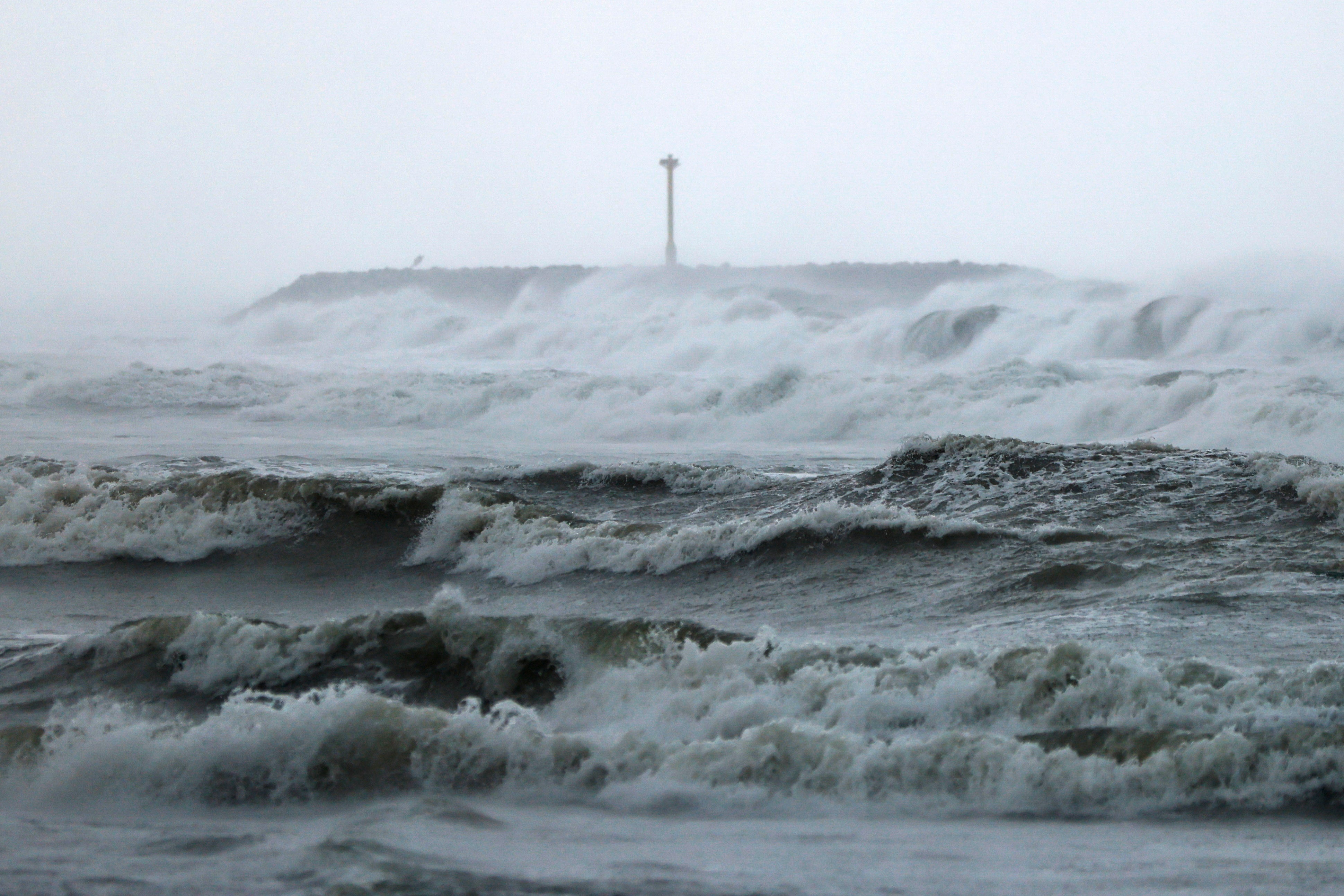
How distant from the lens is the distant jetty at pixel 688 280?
47031 millimetres

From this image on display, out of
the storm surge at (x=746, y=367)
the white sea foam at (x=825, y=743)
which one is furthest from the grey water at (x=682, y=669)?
the storm surge at (x=746, y=367)

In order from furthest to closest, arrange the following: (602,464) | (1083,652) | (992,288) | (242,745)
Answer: (992,288), (602,464), (1083,652), (242,745)

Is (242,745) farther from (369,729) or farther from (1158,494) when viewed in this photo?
(1158,494)

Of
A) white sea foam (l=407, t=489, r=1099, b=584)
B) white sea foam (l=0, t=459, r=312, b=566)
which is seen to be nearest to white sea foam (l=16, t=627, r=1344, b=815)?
white sea foam (l=407, t=489, r=1099, b=584)

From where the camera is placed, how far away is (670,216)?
165ft

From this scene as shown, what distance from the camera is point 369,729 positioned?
14.9ft

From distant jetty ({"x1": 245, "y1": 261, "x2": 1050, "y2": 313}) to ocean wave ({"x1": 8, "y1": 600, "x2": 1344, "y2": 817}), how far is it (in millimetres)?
38189

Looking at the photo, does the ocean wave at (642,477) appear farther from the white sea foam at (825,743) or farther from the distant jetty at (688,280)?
the distant jetty at (688,280)

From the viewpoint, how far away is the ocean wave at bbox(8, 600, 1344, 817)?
3990 mm

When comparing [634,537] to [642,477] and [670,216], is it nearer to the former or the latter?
[642,477]

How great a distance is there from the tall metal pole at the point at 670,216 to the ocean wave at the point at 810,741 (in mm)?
44078

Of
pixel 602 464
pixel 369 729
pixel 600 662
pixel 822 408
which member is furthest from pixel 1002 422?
pixel 369 729

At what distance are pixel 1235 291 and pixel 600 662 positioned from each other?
29341 mm

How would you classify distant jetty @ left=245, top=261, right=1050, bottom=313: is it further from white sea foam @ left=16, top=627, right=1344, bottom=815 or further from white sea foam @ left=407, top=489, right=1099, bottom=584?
white sea foam @ left=16, top=627, right=1344, bottom=815
